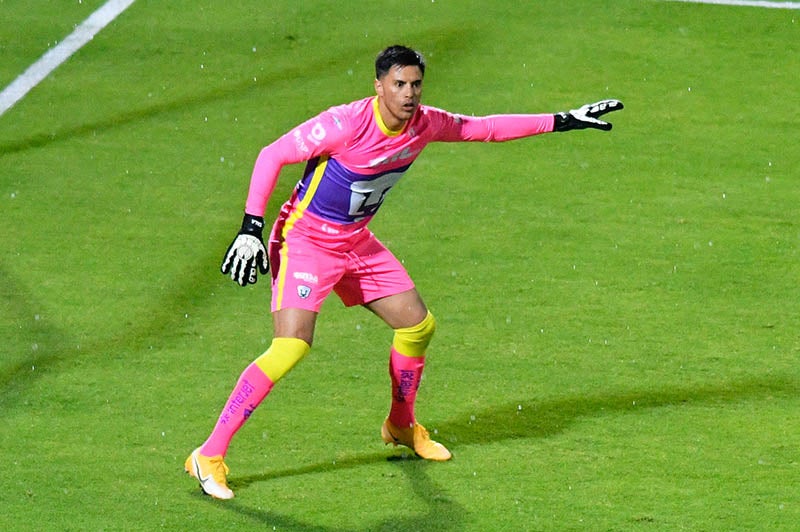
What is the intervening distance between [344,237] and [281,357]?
66cm

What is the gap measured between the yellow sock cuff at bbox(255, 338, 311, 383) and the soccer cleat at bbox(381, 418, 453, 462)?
77cm

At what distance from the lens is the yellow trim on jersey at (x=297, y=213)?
6.66 metres

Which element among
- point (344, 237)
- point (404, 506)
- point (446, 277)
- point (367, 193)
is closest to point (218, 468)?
point (404, 506)

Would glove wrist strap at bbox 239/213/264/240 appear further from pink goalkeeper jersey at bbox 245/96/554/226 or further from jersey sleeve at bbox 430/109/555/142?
jersey sleeve at bbox 430/109/555/142

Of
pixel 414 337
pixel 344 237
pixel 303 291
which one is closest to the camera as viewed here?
pixel 303 291

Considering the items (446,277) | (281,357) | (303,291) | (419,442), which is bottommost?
(446,277)

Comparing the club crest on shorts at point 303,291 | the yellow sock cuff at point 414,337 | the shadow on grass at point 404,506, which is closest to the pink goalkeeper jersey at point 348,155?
the club crest on shorts at point 303,291

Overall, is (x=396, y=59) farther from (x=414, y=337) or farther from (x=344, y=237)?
(x=414, y=337)

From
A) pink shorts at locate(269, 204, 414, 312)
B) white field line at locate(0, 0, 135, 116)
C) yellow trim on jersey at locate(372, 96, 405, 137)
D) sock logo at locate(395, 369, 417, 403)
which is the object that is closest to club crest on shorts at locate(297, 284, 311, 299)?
pink shorts at locate(269, 204, 414, 312)

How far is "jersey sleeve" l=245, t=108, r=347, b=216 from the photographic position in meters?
6.40

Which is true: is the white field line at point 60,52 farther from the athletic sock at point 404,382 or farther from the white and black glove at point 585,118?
the white and black glove at point 585,118

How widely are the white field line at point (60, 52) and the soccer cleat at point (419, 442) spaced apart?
6156 mm

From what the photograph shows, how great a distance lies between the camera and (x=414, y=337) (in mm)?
6875

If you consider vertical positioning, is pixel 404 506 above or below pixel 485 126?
below
